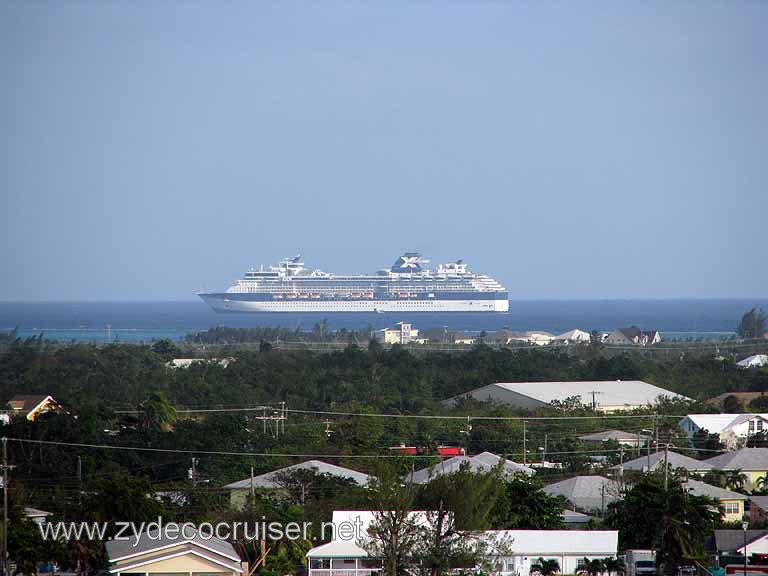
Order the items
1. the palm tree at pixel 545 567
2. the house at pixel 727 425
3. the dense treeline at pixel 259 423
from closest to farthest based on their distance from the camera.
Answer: the palm tree at pixel 545 567
the dense treeline at pixel 259 423
the house at pixel 727 425

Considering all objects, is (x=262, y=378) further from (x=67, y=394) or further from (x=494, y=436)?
(x=494, y=436)

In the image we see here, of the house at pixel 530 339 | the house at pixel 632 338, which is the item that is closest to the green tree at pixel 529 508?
the house at pixel 632 338

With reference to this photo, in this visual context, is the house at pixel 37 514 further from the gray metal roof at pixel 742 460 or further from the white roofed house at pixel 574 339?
the white roofed house at pixel 574 339

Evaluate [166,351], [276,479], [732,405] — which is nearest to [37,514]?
[276,479]

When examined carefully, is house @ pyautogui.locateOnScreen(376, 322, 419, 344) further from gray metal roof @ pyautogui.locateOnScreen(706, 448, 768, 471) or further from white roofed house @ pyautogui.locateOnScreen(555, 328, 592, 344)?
gray metal roof @ pyautogui.locateOnScreen(706, 448, 768, 471)

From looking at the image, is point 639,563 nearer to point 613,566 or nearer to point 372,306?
point 613,566

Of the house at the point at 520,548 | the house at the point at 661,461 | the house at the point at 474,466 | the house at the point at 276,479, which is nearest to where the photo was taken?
the house at the point at 520,548

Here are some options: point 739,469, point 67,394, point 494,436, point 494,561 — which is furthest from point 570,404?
point 494,561
